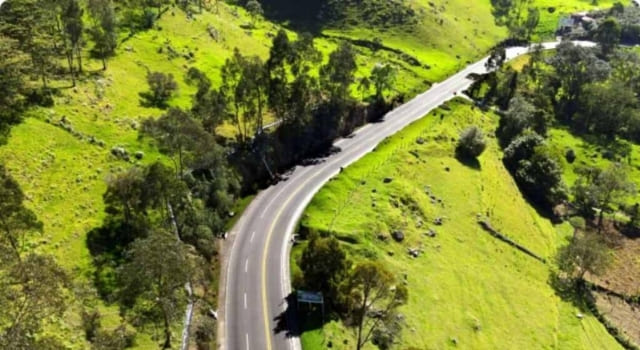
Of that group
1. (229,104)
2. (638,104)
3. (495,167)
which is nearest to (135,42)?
(229,104)

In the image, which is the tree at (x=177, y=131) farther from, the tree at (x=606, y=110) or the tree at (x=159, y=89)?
the tree at (x=606, y=110)

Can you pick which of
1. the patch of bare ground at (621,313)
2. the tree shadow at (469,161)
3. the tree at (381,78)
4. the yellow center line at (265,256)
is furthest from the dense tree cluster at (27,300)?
the tree at (381,78)

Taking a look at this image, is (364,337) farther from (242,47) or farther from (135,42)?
(242,47)

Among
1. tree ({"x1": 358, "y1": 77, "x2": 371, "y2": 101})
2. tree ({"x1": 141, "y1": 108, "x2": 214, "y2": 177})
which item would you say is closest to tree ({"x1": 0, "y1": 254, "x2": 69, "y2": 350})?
tree ({"x1": 141, "y1": 108, "x2": 214, "y2": 177})

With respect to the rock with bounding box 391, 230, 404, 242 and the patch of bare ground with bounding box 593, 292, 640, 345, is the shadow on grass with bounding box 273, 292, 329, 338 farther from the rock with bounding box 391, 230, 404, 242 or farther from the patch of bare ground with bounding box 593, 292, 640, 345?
the patch of bare ground with bounding box 593, 292, 640, 345

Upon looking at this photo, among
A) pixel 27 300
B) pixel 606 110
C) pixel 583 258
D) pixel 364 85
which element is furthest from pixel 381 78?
pixel 27 300

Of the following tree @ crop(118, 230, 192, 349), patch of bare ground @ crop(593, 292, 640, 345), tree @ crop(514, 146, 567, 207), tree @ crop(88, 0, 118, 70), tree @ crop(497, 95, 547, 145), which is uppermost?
tree @ crop(88, 0, 118, 70)

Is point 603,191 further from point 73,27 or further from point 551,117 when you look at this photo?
point 73,27
